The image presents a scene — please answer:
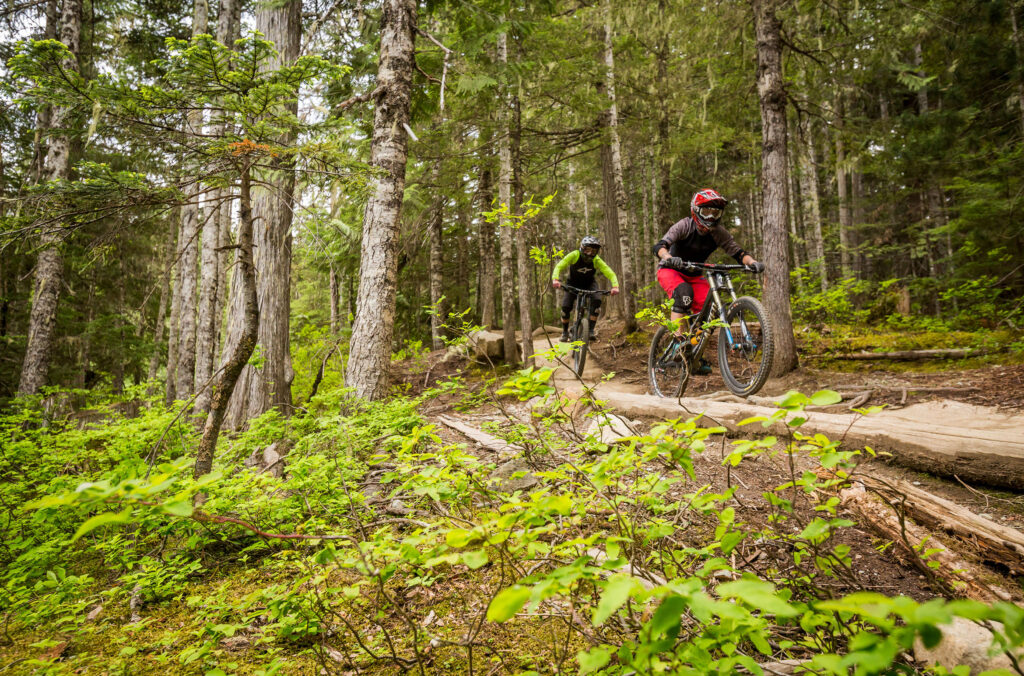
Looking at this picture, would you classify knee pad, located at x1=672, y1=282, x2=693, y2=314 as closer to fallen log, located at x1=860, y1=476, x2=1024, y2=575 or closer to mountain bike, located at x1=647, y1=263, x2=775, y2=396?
mountain bike, located at x1=647, y1=263, x2=775, y2=396

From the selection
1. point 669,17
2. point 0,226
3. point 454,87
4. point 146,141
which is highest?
point 669,17

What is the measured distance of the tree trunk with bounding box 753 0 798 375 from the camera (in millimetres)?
6824

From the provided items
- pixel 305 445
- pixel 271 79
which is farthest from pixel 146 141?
pixel 305 445

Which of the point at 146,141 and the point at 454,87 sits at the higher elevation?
the point at 454,87

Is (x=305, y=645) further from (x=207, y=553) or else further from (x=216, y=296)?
(x=216, y=296)

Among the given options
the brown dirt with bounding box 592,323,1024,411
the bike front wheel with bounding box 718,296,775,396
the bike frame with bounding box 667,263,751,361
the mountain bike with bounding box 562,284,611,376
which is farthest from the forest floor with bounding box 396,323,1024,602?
the bike frame with bounding box 667,263,751,361

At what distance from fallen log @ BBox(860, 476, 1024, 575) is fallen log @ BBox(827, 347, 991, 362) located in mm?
5342

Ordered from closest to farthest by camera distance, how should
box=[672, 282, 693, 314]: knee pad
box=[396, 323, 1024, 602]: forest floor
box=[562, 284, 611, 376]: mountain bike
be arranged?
box=[396, 323, 1024, 602]: forest floor
box=[672, 282, 693, 314]: knee pad
box=[562, 284, 611, 376]: mountain bike

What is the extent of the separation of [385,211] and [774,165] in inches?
234

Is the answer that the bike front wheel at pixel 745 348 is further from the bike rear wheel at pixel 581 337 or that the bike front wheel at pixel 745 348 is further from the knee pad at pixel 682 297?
the bike rear wheel at pixel 581 337

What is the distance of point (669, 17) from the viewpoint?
9992 millimetres

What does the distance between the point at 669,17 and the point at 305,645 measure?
12567 mm

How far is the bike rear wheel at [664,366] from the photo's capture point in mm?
6227

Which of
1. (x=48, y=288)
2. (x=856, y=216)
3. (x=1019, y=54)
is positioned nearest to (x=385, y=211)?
(x=48, y=288)
